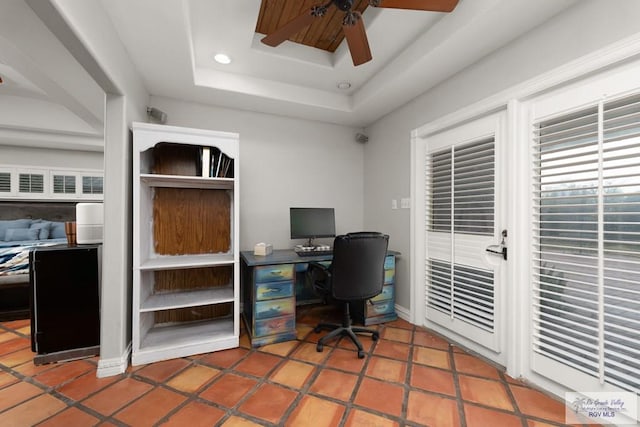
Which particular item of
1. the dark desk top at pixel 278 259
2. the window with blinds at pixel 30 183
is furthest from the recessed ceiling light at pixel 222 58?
the window with blinds at pixel 30 183

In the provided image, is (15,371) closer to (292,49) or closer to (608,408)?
(292,49)

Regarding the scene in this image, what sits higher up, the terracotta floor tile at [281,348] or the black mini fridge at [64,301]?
the black mini fridge at [64,301]

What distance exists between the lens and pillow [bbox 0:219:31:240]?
398 cm

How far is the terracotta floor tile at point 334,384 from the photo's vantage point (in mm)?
1684

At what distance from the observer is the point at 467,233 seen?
228 cm

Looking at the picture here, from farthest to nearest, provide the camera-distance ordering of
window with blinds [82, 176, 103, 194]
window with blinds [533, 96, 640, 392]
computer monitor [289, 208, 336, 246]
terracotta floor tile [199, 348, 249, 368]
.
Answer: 1. window with blinds [82, 176, 103, 194]
2. computer monitor [289, 208, 336, 246]
3. terracotta floor tile [199, 348, 249, 368]
4. window with blinds [533, 96, 640, 392]

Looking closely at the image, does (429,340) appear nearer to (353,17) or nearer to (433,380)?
(433,380)

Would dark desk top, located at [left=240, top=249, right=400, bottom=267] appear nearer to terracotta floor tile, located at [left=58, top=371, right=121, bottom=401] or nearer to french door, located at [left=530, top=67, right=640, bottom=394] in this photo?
terracotta floor tile, located at [left=58, top=371, right=121, bottom=401]

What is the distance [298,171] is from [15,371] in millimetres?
2941

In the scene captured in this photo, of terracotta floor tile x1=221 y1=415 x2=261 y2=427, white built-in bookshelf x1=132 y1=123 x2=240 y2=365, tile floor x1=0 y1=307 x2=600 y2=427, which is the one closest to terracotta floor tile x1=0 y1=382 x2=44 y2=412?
tile floor x1=0 y1=307 x2=600 y2=427

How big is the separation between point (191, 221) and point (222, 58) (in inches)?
62.6

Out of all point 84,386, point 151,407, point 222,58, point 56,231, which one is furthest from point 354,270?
point 56,231

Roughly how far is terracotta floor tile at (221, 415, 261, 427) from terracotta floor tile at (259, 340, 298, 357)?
71 cm

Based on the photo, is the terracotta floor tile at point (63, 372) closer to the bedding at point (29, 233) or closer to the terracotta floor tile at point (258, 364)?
the terracotta floor tile at point (258, 364)
